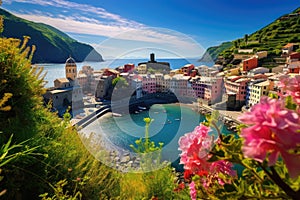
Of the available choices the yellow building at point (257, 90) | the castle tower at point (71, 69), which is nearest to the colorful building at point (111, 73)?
the castle tower at point (71, 69)

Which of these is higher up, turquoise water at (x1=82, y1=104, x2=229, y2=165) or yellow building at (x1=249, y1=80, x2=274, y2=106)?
yellow building at (x1=249, y1=80, x2=274, y2=106)

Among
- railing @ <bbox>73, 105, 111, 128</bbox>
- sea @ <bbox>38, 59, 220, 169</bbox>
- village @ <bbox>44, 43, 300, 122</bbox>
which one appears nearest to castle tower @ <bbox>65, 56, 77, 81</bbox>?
village @ <bbox>44, 43, 300, 122</bbox>

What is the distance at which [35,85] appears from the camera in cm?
149

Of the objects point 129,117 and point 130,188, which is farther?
point 129,117

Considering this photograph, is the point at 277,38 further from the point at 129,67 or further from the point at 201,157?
the point at 201,157

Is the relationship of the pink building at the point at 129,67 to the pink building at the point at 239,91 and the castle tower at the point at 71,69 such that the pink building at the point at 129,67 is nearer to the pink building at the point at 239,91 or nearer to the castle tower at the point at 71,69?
the castle tower at the point at 71,69

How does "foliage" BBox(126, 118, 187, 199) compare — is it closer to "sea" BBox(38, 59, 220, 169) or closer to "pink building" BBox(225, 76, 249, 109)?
"sea" BBox(38, 59, 220, 169)

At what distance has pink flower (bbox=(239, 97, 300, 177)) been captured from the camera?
322 mm

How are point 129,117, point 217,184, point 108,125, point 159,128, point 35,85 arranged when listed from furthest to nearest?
point 129,117 → point 108,125 → point 159,128 → point 35,85 → point 217,184

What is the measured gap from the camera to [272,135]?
1.10 ft

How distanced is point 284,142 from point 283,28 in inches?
1292

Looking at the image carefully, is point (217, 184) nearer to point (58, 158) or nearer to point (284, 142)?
point (284, 142)

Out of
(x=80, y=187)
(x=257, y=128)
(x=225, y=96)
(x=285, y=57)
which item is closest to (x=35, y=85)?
(x=80, y=187)

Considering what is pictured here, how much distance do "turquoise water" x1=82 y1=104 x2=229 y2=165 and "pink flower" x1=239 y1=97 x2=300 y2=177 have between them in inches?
290
